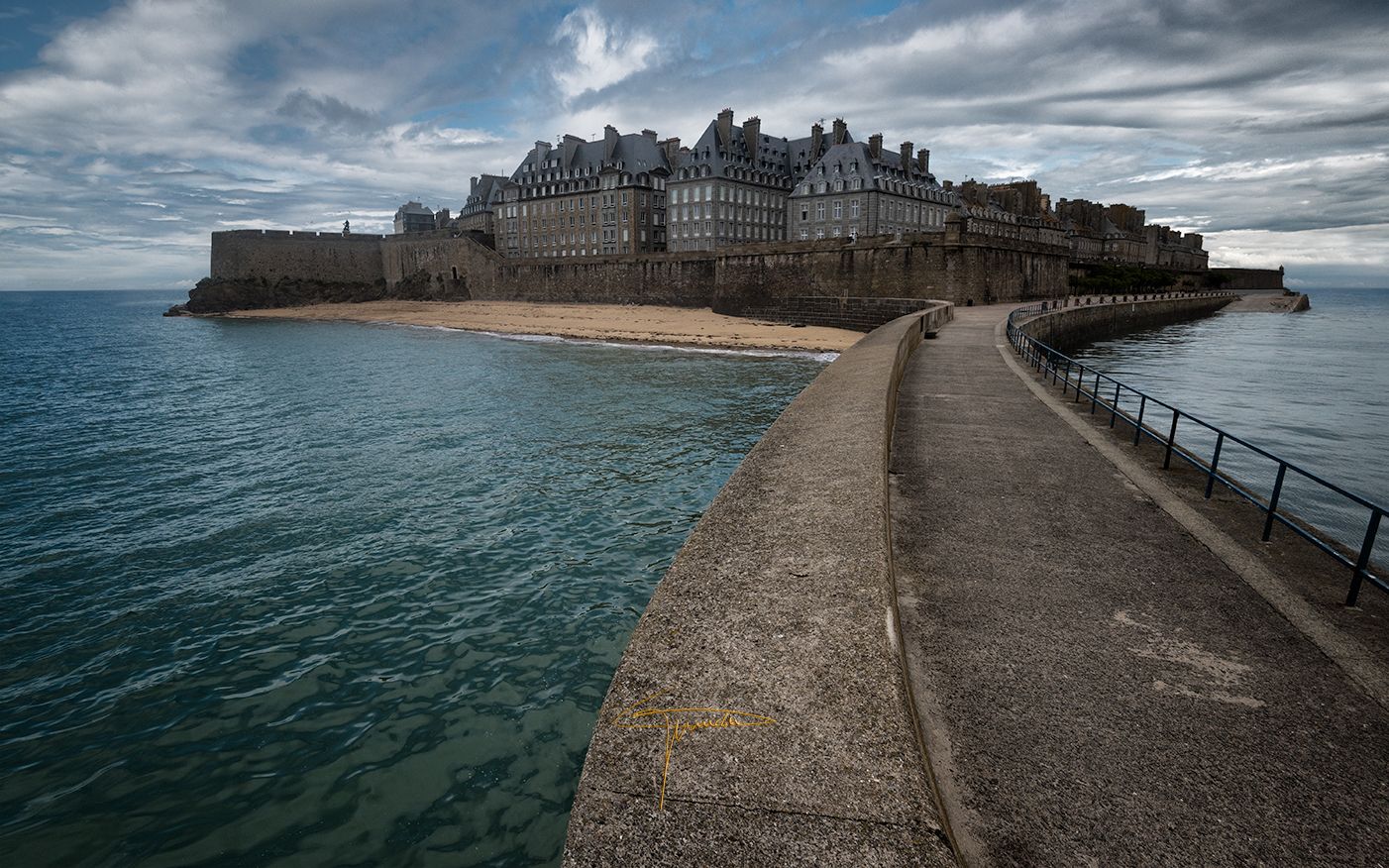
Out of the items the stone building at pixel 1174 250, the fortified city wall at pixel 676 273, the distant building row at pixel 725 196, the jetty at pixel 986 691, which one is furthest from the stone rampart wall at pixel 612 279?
the stone building at pixel 1174 250

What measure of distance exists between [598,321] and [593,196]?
109ft

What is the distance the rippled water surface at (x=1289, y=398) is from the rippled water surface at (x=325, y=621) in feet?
39.6

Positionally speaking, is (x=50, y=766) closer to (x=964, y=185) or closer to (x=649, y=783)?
(x=649, y=783)

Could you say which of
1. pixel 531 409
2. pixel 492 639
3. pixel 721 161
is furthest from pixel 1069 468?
pixel 721 161

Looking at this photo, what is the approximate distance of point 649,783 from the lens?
2.90 metres

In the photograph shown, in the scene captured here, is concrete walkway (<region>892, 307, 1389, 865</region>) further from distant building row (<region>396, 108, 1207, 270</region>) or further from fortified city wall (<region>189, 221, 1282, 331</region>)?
distant building row (<region>396, 108, 1207, 270</region>)

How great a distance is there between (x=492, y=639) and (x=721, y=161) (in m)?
68.3

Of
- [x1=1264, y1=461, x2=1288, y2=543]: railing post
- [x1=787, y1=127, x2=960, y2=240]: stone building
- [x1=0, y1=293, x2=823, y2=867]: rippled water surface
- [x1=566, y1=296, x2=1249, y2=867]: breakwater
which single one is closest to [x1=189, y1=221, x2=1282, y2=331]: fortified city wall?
[x1=787, y1=127, x2=960, y2=240]: stone building

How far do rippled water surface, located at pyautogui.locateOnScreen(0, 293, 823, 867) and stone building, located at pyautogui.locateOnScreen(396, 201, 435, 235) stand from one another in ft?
317

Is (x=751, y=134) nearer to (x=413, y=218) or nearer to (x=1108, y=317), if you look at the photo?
(x=1108, y=317)

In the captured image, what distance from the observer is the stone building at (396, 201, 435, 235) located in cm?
10762

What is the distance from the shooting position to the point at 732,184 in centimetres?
7044

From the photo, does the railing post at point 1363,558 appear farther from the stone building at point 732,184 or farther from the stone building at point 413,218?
the stone building at point 413,218
